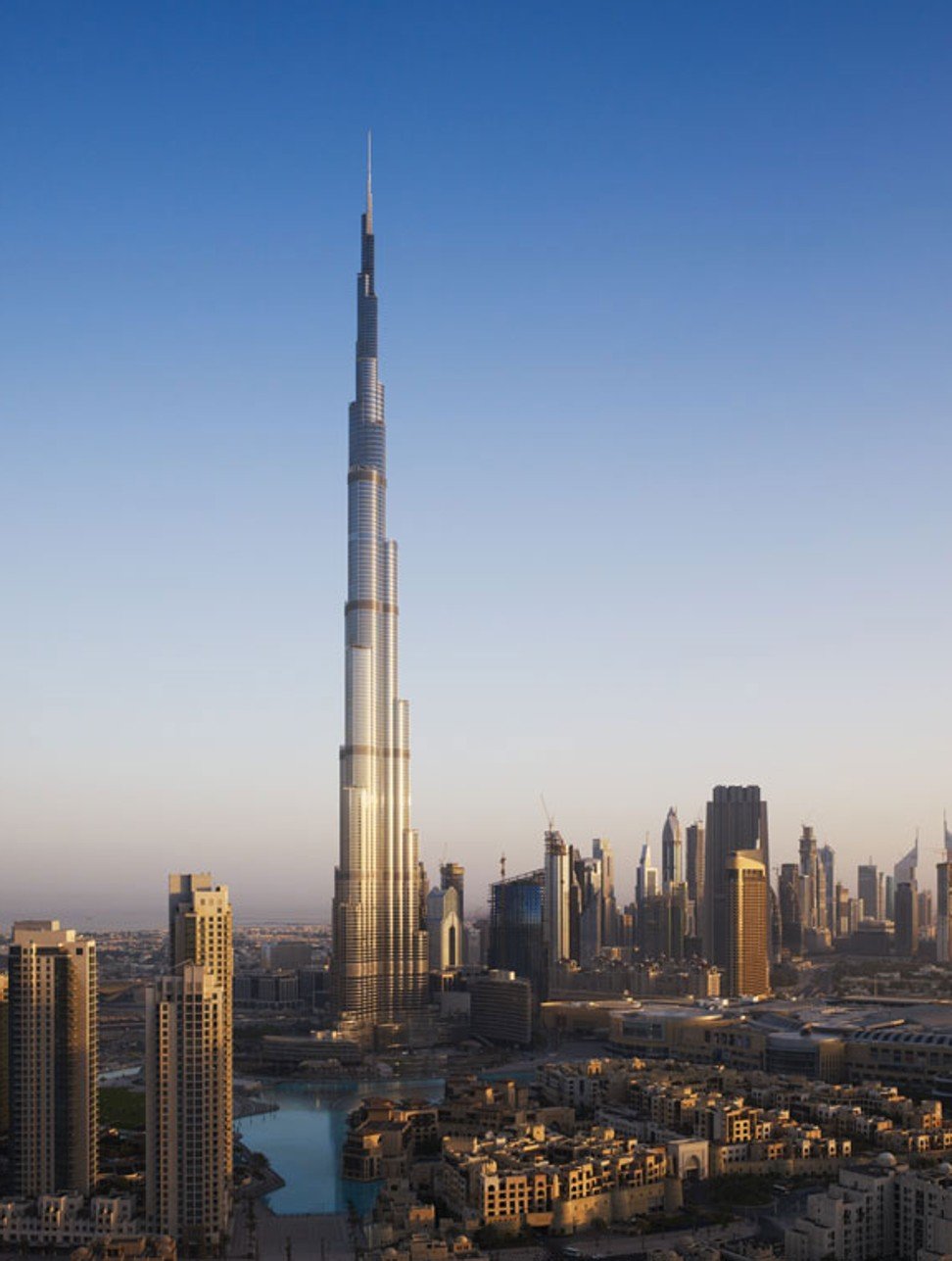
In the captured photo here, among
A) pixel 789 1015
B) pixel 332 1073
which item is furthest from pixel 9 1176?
pixel 789 1015

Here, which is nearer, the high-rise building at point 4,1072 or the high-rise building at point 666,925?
the high-rise building at point 4,1072

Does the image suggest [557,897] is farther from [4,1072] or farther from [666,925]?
[4,1072]

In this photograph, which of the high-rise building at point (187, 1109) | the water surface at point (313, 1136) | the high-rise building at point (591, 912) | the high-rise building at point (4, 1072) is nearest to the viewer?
the high-rise building at point (187, 1109)

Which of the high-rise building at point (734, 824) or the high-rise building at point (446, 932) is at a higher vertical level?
the high-rise building at point (734, 824)

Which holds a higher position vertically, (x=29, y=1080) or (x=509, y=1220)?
(x=29, y=1080)

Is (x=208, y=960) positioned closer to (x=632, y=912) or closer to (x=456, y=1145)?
(x=456, y=1145)

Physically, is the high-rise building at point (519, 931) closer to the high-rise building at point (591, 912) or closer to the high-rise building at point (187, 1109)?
the high-rise building at point (591, 912)

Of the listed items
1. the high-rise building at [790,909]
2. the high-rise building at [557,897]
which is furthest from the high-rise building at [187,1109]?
the high-rise building at [790,909]

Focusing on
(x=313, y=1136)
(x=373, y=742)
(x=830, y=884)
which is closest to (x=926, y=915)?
(x=830, y=884)
